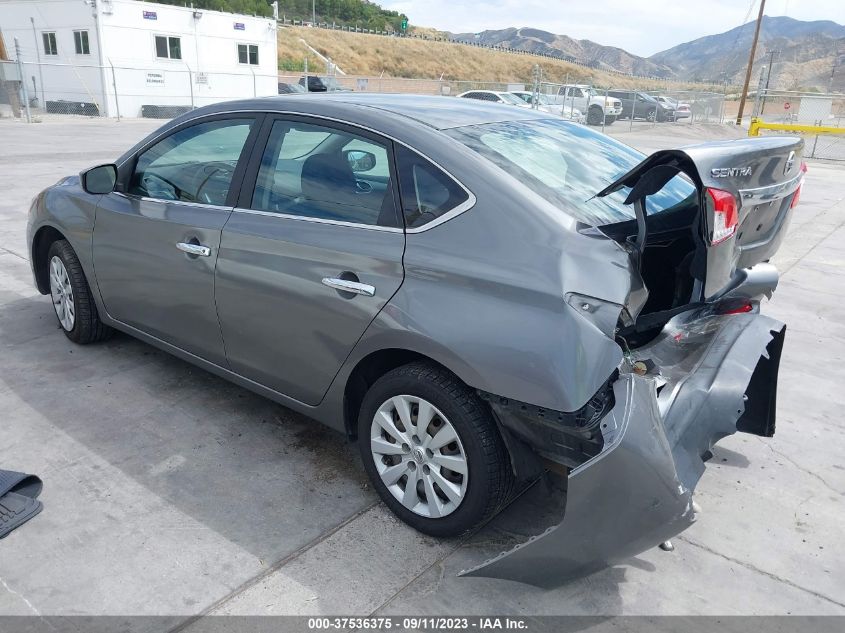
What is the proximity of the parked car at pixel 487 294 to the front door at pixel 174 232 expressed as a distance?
19 millimetres

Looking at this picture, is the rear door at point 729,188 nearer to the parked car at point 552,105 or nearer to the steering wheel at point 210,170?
the steering wheel at point 210,170

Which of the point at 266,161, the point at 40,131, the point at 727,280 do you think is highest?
the point at 266,161

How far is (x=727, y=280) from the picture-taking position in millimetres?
2848

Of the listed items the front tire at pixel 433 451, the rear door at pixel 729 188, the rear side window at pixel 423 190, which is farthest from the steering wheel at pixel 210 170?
the rear door at pixel 729 188

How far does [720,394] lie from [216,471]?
2264mm

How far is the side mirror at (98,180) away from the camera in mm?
4004

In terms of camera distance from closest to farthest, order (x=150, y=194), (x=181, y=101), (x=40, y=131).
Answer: (x=150, y=194)
(x=40, y=131)
(x=181, y=101)

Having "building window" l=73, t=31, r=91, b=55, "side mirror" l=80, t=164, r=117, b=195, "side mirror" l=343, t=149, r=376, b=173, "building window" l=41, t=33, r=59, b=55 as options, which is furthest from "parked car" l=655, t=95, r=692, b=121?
"side mirror" l=343, t=149, r=376, b=173

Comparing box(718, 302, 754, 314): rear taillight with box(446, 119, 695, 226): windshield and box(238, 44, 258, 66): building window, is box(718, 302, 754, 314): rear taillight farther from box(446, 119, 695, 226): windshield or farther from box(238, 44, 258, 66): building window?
box(238, 44, 258, 66): building window

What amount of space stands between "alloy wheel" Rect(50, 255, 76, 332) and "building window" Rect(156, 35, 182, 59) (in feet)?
88.4

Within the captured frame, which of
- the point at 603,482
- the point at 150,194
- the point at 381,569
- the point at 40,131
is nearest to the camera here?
the point at 603,482

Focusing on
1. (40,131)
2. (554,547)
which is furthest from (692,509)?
(40,131)

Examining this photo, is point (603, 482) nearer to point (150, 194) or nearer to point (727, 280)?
point (727, 280)

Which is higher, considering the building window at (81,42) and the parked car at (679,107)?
the building window at (81,42)
